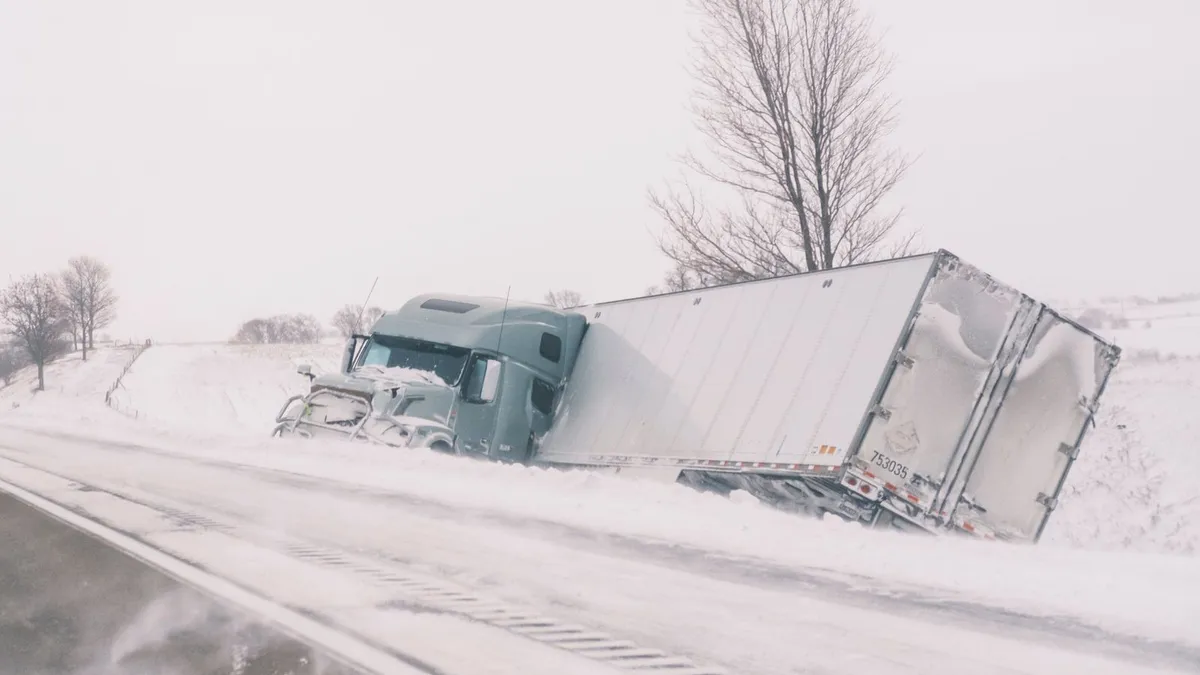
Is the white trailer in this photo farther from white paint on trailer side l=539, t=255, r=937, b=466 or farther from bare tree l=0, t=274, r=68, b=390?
bare tree l=0, t=274, r=68, b=390

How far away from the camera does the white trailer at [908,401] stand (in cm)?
994

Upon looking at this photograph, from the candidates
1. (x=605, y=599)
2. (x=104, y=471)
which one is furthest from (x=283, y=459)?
(x=605, y=599)

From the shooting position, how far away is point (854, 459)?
971cm

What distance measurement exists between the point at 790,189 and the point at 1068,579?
48.8ft

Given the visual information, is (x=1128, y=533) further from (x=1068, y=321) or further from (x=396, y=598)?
(x=396, y=598)

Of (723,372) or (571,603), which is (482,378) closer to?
(723,372)

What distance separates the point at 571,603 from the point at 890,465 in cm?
580

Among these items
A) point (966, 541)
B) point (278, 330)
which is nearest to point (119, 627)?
point (966, 541)

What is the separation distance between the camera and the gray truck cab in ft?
45.9

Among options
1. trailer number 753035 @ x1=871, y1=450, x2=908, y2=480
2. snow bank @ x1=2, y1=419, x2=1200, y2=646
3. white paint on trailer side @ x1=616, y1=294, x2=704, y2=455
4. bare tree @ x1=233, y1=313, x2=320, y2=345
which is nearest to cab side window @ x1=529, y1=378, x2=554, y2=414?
white paint on trailer side @ x1=616, y1=294, x2=704, y2=455

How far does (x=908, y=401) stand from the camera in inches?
392

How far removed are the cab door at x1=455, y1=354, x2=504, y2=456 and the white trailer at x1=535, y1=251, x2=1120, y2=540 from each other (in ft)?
12.2

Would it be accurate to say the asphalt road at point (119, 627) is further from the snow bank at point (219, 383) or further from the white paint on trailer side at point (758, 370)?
the snow bank at point (219, 383)

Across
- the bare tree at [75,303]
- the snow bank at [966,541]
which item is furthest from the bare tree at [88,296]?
the snow bank at [966,541]
